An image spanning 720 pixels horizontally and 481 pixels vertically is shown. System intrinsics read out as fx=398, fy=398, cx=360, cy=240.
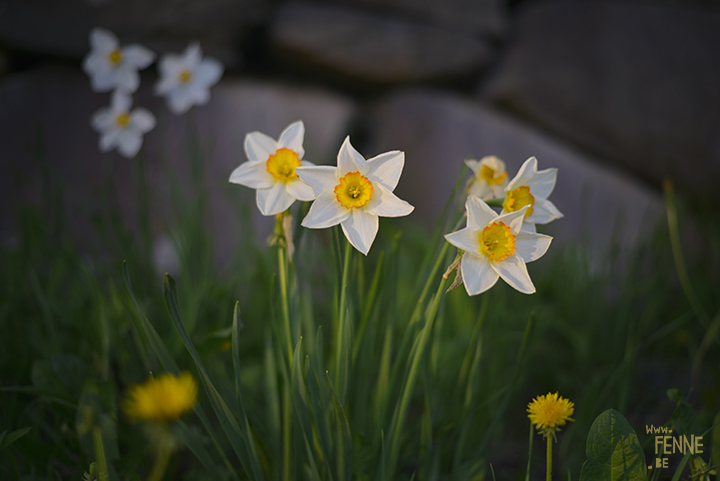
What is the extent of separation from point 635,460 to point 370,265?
894 mm

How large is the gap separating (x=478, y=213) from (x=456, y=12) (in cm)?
181

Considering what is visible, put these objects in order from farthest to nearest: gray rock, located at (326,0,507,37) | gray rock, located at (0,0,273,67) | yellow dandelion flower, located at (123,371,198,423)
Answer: gray rock, located at (326,0,507,37) < gray rock, located at (0,0,273,67) < yellow dandelion flower, located at (123,371,198,423)

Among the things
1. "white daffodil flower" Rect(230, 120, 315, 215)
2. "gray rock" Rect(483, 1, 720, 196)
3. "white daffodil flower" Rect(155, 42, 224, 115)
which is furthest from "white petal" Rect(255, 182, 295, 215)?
"gray rock" Rect(483, 1, 720, 196)

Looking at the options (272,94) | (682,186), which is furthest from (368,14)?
(682,186)

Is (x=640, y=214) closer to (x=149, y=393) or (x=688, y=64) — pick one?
(x=688, y=64)

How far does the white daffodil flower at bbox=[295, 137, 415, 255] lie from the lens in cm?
36

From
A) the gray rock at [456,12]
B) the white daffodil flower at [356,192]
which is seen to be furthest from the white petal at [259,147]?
the gray rock at [456,12]

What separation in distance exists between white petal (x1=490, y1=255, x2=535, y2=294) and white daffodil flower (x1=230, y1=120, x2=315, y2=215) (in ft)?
0.61

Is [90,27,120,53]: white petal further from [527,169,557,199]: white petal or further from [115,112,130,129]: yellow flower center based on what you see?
[527,169,557,199]: white petal

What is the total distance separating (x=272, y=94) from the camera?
5.60 feet

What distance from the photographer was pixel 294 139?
42 cm

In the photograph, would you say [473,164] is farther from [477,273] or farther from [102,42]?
[102,42]

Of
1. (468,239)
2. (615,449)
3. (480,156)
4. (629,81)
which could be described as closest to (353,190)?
(468,239)

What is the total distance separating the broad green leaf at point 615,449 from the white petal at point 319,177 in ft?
1.16
